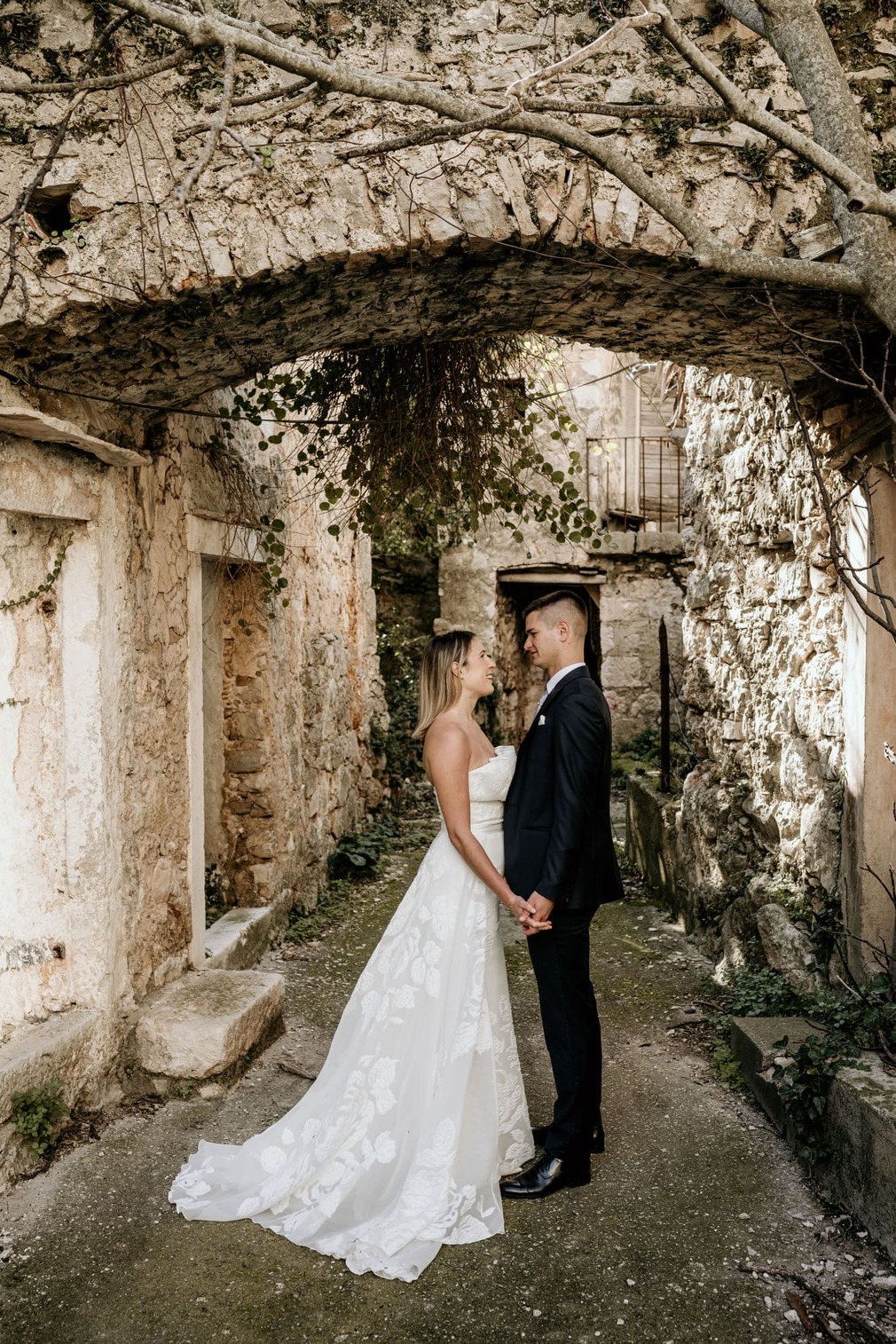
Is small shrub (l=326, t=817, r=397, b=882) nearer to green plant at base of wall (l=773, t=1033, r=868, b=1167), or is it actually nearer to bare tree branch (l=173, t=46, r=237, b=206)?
green plant at base of wall (l=773, t=1033, r=868, b=1167)

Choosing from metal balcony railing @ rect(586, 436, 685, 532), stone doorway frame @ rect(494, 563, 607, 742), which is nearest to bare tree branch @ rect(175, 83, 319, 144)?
stone doorway frame @ rect(494, 563, 607, 742)

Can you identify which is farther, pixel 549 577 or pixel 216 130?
pixel 549 577

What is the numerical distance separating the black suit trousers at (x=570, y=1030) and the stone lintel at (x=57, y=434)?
2.14m

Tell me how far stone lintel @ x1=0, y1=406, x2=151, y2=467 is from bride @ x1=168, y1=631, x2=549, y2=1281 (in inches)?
50.4

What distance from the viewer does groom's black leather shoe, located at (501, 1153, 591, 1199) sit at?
311 centimetres

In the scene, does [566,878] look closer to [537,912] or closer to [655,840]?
[537,912]

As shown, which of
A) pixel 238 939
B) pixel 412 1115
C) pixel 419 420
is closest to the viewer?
pixel 412 1115

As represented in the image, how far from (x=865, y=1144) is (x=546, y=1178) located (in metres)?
0.95

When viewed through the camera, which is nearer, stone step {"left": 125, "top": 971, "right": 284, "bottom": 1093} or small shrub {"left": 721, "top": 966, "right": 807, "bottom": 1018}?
stone step {"left": 125, "top": 971, "right": 284, "bottom": 1093}

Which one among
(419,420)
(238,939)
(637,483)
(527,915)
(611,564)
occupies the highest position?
(637,483)

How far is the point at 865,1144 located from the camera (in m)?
2.85

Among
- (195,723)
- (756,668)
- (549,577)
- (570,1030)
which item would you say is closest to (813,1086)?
(570,1030)

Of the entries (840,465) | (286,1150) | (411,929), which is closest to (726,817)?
(840,465)

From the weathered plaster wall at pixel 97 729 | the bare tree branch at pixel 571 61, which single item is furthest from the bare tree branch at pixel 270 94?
the weathered plaster wall at pixel 97 729
